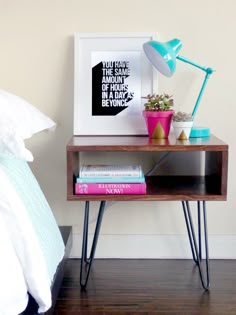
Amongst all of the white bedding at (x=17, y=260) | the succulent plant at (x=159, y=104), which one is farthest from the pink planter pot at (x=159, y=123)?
the white bedding at (x=17, y=260)

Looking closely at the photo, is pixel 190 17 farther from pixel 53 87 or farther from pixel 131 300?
pixel 131 300

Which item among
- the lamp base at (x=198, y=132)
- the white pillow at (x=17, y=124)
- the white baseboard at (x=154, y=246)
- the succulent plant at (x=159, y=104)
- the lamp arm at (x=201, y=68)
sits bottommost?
the white baseboard at (x=154, y=246)

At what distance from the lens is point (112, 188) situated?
1.75 metres

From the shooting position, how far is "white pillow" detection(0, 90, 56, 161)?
127cm

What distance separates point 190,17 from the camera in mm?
2035

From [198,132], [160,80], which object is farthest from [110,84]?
[198,132]

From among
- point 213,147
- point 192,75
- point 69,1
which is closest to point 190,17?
point 192,75

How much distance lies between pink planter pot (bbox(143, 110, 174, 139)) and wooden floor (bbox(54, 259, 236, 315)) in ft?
2.14

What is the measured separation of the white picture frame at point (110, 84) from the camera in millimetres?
2035

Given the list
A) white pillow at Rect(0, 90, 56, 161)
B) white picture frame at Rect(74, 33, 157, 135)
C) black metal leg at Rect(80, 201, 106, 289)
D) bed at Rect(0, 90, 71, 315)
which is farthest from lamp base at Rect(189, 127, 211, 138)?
bed at Rect(0, 90, 71, 315)

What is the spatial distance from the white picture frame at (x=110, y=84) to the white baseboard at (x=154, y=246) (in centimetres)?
55

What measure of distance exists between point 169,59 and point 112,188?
0.59 metres

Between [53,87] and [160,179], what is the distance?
0.68m

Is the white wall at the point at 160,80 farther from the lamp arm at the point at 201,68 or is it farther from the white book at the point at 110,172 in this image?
the white book at the point at 110,172
